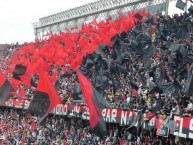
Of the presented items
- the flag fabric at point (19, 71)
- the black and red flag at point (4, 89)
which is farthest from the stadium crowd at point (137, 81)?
the flag fabric at point (19, 71)

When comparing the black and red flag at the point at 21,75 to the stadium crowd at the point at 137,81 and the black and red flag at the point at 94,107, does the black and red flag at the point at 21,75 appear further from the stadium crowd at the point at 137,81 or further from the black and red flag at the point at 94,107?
the black and red flag at the point at 94,107

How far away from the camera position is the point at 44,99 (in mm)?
13375

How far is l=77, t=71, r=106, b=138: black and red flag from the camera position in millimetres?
11328

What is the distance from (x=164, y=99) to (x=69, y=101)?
320 inches

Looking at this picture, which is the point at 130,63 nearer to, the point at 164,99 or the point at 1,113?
the point at 164,99

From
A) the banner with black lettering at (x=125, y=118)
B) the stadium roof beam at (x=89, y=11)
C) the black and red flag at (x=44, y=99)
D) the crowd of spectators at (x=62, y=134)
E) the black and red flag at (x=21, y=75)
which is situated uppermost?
the stadium roof beam at (x=89, y=11)

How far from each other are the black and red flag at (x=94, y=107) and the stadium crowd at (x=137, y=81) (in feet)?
9.20

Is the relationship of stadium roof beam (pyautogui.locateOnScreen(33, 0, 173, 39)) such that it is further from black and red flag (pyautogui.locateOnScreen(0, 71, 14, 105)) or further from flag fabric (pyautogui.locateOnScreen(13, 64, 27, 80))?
black and red flag (pyautogui.locateOnScreen(0, 71, 14, 105))

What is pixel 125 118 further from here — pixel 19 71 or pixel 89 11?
pixel 89 11

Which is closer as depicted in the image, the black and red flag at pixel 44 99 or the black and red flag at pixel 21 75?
the black and red flag at pixel 44 99

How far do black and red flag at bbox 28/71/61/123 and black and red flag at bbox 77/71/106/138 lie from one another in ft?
5.37

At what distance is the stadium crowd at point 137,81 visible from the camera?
14062 millimetres

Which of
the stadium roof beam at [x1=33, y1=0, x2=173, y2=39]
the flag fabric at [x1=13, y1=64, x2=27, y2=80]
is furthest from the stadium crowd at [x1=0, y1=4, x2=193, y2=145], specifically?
the stadium roof beam at [x1=33, y1=0, x2=173, y2=39]

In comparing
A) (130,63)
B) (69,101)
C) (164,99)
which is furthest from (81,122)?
(164,99)
